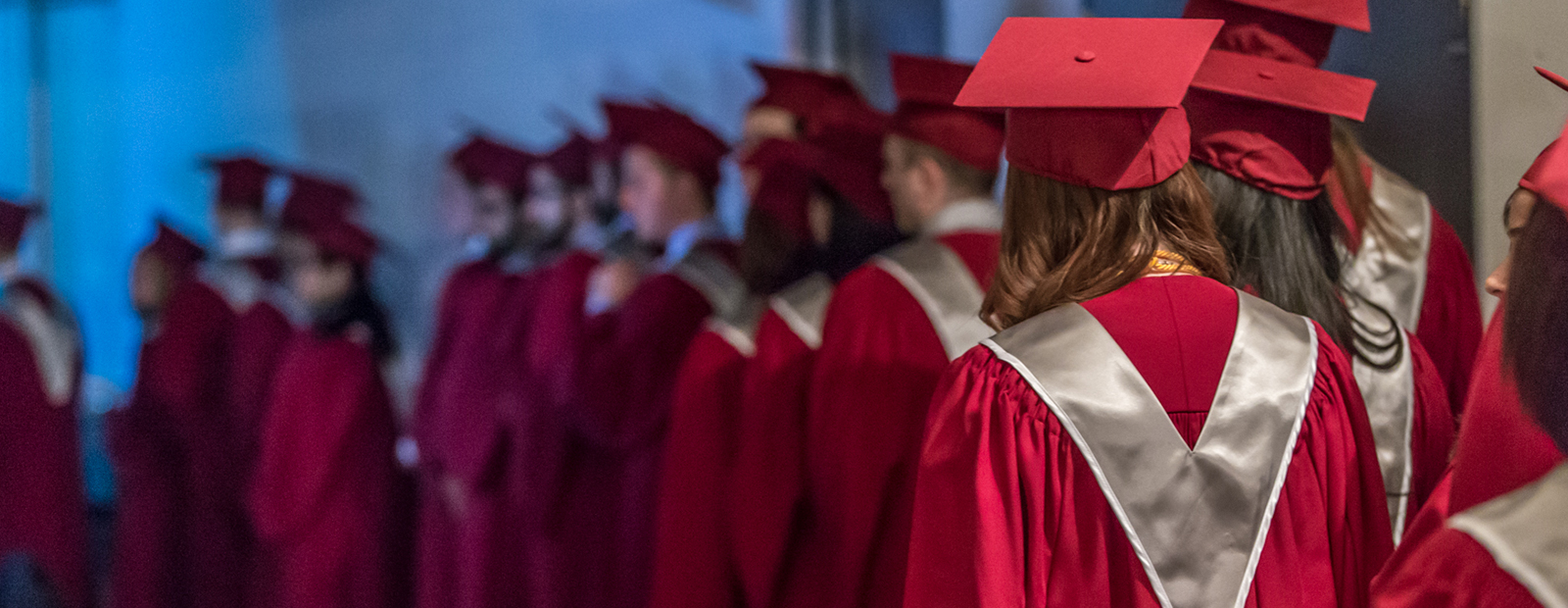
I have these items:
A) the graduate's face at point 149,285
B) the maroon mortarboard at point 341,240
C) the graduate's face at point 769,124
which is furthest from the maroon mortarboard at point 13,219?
the graduate's face at point 769,124

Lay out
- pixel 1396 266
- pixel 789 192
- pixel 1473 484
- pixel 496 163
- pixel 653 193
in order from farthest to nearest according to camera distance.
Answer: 1. pixel 496 163
2. pixel 653 193
3. pixel 789 192
4. pixel 1396 266
5. pixel 1473 484

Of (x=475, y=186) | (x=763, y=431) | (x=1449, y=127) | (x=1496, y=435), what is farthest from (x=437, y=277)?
(x=1496, y=435)

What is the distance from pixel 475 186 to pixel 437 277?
1264 mm

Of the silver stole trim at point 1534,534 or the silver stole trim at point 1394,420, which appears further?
the silver stole trim at point 1394,420

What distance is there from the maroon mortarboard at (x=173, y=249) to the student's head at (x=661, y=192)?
182 centimetres

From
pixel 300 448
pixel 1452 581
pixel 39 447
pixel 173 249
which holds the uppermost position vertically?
pixel 1452 581

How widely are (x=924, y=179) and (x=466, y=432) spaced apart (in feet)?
7.22

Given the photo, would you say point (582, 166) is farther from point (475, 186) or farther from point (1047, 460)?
point (1047, 460)

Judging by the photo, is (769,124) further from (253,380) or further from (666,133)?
(253,380)

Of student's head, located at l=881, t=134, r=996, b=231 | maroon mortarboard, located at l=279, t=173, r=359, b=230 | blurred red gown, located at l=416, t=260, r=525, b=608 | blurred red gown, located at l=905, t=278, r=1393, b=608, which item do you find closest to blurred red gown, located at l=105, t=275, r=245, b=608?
maroon mortarboard, located at l=279, t=173, r=359, b=230

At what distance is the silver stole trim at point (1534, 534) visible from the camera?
3.18ft

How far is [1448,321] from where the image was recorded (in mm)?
2109

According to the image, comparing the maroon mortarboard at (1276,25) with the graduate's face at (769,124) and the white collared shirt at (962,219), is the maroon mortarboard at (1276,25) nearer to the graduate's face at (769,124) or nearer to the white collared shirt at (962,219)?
the white collared shirt at (962,219)

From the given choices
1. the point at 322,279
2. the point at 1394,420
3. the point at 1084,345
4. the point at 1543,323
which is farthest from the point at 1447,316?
the point at 322,279
